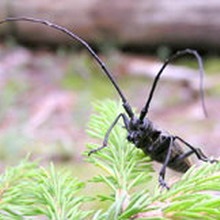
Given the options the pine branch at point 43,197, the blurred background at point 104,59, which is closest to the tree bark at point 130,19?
the blurred background at point 104,59

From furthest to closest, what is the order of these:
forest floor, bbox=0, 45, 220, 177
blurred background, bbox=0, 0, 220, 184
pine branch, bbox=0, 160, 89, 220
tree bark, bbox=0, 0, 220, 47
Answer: tree bark, bbox=0, 0, 220, 47, blurred background, bbox=0, 0, 220, 184, forest floor, bbox=0, 45, 220, 177, pine branch, bbox=0, 160, 89, 220

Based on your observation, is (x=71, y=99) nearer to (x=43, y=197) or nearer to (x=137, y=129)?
(x=137, y=129)

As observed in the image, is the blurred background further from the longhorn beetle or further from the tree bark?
the longhorn beetle

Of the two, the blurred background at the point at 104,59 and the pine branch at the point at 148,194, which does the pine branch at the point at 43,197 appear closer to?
the pine branch at the point at 148,194

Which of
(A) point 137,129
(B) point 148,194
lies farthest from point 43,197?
(A) point 137,129

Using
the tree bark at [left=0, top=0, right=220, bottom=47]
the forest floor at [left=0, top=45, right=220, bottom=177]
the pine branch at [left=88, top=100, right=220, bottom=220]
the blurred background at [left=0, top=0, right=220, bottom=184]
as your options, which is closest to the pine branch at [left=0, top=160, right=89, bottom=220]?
the pine branch at [left=88, top=100, right=220, bottom=220]

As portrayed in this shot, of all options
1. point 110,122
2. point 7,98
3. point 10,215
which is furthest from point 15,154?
point 10,215
